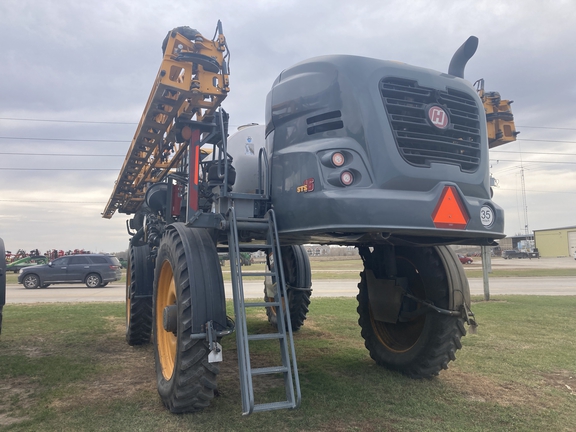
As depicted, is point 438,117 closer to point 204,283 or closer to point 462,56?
point 462,56

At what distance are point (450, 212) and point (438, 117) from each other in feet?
2.87

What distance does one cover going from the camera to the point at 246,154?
555 cm

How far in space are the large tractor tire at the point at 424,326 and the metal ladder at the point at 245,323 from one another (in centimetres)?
186

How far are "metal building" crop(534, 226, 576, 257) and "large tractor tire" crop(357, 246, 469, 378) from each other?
2760 inches

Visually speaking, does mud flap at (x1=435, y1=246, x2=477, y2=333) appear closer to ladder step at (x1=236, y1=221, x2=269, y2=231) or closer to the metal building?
ladder step at (x1=236, y1=221, x2=269, y2=231)

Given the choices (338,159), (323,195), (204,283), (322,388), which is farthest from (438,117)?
(322,388)

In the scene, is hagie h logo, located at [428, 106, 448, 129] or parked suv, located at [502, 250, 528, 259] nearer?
hagie h logo, located at [428, 106, 448, 129]

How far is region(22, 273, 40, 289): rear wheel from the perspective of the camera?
20844 mm

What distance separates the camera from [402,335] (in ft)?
18.7

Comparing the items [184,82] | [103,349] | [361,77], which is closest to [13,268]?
[103,349]

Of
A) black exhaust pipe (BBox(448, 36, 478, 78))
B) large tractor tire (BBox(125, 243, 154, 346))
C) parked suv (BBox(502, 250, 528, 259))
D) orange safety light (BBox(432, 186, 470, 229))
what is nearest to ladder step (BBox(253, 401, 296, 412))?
orange safety light (BBox(432, 186, 470, 229))

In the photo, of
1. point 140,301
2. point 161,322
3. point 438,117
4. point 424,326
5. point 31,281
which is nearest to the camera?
point 438,117

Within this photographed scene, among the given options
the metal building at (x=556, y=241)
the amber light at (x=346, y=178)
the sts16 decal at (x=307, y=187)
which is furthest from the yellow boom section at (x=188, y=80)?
the metal building at (x=556, y=241)

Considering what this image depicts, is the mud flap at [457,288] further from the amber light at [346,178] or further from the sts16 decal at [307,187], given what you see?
the sts16 decal at [307,187]
